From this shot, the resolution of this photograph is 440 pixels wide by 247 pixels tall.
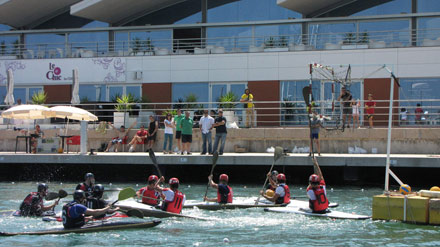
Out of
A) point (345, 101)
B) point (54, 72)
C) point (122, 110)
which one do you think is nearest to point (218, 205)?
point (345, 101)

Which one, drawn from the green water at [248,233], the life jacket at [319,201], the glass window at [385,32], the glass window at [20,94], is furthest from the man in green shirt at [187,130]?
the glass window at [20,94]

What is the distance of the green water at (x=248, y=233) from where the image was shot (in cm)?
1341

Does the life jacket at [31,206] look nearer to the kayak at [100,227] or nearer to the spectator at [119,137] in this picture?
the kayak at [100,227]

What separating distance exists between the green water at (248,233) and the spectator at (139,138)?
9704 millimetres

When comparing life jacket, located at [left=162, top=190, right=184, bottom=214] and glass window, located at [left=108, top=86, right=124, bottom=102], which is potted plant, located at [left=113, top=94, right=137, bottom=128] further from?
life jacket, located at [left=162, top=190, right=184, bottom=214]

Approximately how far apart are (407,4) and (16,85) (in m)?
21.1

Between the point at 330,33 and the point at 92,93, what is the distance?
12.8m

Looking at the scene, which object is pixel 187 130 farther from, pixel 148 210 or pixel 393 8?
pixel 393 8

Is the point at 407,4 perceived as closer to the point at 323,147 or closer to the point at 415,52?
the point at 415,52

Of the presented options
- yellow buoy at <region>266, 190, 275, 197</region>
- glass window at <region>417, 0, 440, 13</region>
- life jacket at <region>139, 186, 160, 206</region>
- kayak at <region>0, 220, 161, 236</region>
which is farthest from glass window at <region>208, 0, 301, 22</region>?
kayak at <region>0, 220, 161, 236</region>

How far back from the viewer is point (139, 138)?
26.9m

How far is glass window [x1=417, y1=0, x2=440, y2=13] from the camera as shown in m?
32.1

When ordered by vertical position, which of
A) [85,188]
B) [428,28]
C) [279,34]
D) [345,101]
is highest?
[428,28]

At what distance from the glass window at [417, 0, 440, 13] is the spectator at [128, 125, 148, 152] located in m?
15.7
